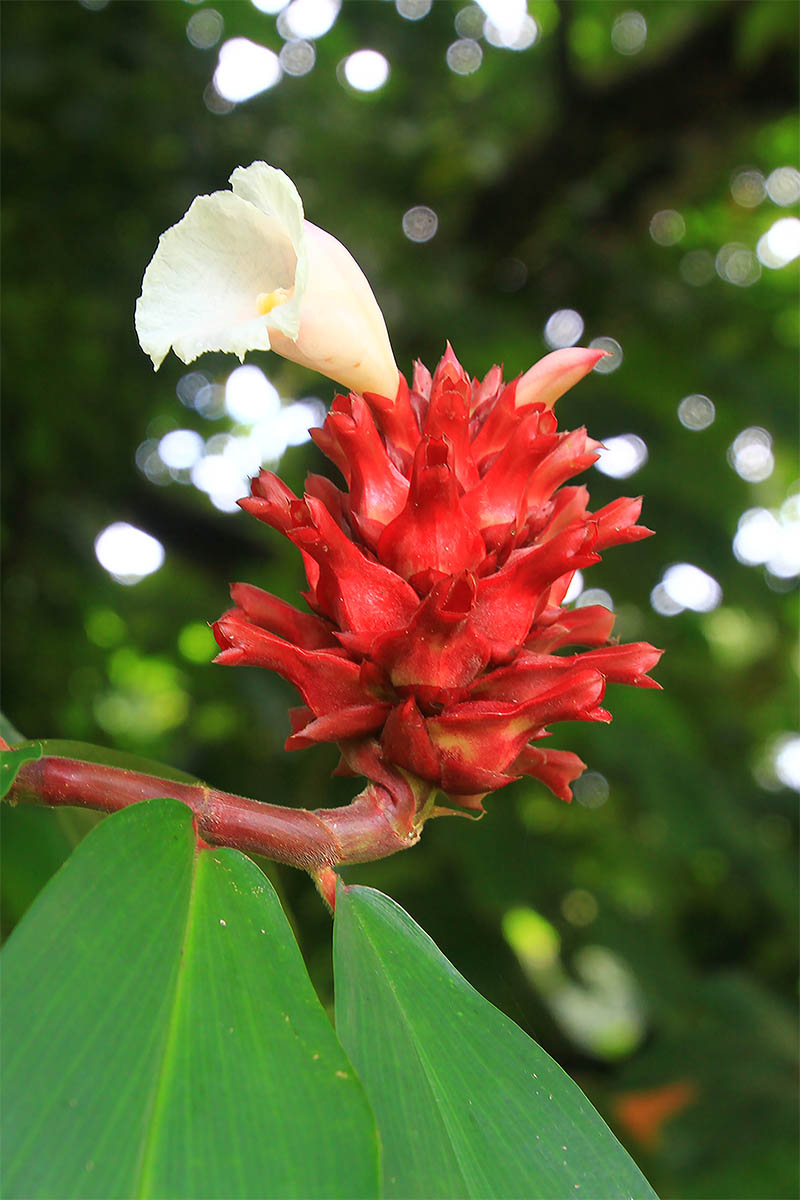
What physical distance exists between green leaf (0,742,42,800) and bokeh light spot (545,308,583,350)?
282cm

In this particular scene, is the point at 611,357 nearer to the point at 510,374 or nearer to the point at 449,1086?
the point at 510,374

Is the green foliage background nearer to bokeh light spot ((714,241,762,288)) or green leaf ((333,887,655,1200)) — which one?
bokeh light spot ((714,241,762,288))

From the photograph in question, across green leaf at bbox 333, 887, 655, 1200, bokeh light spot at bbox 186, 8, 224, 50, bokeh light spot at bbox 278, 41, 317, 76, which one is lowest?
green leaf at bbox 333, 887, 655, 1200

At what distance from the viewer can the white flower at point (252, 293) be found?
87 cm

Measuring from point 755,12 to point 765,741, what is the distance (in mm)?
2600

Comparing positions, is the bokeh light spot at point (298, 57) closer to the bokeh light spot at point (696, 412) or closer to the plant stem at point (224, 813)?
the bokeh light spot at point (696, 412)

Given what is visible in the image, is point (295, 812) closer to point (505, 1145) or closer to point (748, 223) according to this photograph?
point (505, 1145)

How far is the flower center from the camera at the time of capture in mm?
893

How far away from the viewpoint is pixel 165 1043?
616mm

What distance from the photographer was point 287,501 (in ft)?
2.88

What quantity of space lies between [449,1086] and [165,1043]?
0.21m

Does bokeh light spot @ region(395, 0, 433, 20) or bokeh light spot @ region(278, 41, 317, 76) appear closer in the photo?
bokeh light spot @ region(278, 41, 317, 76)

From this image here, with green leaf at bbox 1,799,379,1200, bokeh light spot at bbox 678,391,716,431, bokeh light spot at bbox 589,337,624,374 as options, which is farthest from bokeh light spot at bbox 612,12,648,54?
green leaf at bbox 1,799,379,1200

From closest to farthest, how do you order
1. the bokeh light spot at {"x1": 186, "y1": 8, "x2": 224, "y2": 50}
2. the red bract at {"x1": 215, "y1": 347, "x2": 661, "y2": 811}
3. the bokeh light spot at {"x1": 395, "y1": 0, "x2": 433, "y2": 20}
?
1. the red bract at {"x1": 215, "y1": 347, "x2": 661, "y2": 811}
2. the bokeh light spot at {"x1": 186, "y1": 8, "x2": 224, "y2": 50}
3. the bokeh light spot at {"x1": 395, "y1": 0, "x2": 433, "y2": 20}
